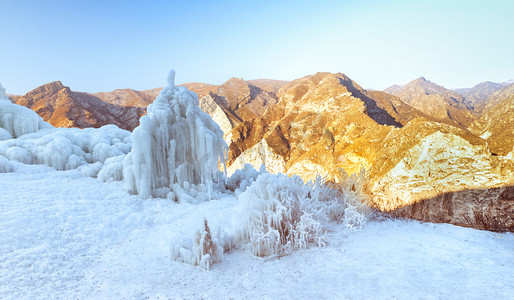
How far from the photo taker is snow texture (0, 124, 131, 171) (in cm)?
869

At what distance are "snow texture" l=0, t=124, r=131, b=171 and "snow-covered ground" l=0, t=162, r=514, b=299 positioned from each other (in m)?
3.04

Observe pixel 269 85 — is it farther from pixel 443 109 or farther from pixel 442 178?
pixel 442 178

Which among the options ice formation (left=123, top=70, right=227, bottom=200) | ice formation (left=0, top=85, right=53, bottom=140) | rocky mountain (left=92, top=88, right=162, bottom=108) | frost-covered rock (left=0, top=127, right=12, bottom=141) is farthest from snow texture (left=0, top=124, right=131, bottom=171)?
rocky mountain (left=92, top=88, right=162, bottom=108)

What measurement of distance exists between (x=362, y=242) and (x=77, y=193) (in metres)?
8.15

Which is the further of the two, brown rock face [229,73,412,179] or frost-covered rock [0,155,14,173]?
brown rock face [229,73,412,179]

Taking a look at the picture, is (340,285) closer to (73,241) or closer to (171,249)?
(171,249)

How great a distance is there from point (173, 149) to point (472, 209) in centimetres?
888

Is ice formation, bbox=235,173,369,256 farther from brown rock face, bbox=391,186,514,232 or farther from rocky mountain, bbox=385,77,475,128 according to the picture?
rocky mountain, bbox=385,77,475,128

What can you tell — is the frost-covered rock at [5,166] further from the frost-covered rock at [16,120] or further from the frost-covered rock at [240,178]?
the frost-covered rock at [240,178]

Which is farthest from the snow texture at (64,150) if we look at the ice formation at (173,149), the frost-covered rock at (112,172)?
the ice formation at (173,149)

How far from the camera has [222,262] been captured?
4.26 meters

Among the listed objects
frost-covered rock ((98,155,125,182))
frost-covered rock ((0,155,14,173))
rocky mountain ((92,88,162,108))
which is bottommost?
frost-covered rock ((98,155,125,182))

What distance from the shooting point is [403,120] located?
3509 centimetres

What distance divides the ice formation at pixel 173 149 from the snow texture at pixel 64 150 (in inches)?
72.6
